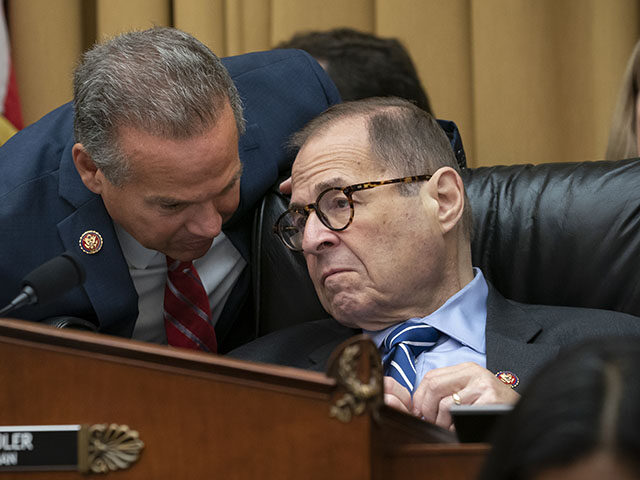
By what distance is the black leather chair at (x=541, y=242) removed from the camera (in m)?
1.94

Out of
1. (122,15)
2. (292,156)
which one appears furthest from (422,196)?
(122,15)

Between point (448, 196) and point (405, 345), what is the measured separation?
0.34m

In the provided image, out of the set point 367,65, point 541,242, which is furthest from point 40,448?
point 367,65

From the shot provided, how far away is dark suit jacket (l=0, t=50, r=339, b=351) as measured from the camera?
71.7 inches

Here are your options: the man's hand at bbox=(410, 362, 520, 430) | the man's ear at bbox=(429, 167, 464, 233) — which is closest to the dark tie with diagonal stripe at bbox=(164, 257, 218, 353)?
the man's ear at bbox=(429, 167, 464, 233)

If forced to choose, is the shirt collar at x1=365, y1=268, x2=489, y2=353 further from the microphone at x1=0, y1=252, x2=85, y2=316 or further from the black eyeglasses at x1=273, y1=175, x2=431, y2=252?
the microphone at x1=0, y1=252, x2=85, y2=316

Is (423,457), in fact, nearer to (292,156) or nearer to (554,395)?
(554,395)

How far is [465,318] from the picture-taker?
1837 mm

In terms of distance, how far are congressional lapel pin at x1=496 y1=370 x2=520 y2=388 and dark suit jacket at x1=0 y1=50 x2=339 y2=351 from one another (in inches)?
29.7

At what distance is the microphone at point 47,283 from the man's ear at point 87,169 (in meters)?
0.66

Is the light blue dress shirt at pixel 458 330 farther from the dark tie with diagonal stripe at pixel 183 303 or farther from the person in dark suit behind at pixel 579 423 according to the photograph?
the person in dark suit behind at pixel 579 423

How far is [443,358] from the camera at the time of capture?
1.76 m

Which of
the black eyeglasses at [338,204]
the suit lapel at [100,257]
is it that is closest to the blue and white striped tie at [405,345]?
the black eyeglasses at [338,204]

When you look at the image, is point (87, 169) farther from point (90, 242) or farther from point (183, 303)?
point (183, 303)
